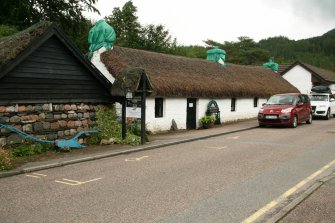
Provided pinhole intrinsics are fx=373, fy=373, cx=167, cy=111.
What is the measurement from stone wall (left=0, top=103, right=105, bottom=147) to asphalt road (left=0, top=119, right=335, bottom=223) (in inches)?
105

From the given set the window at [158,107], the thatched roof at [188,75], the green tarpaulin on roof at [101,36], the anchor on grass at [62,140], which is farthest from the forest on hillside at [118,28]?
the anchor on grass at [62,140]

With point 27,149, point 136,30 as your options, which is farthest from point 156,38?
point 27,149

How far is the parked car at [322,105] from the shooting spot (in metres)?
27.4

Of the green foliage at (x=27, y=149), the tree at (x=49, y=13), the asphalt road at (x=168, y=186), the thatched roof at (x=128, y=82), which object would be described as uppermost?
the tree at (x=49, y=13)

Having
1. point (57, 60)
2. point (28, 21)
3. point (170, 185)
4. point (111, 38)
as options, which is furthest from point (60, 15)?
point (170, 185)

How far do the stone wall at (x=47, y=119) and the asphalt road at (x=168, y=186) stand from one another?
2678mm

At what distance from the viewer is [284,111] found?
20875 mm

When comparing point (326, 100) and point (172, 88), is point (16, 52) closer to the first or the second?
point (172, 88)

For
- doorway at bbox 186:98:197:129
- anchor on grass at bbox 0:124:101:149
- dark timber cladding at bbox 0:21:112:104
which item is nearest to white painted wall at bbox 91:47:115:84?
dark timber cladding at bbox 0:21:112:104

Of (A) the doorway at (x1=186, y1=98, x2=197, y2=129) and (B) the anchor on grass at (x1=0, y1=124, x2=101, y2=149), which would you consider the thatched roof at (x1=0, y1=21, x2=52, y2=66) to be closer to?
(B) the anchor on grass at (x1=0, y1=124, x2=101, y2=149)

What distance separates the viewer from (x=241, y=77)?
30.0 metres

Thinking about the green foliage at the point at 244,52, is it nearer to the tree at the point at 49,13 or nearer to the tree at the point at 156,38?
the tree at the point at 156,38

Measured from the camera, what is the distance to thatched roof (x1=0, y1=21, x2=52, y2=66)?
11.5m

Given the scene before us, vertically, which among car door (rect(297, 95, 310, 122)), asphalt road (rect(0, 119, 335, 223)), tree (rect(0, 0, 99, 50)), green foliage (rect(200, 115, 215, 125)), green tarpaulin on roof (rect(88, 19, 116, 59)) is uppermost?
tree (rect(0, 0, 99, 50))
